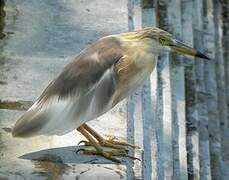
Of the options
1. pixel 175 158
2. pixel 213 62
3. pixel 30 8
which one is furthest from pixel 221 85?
pixel 30 8

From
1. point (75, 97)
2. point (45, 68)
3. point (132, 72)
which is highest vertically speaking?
point (45, 68)

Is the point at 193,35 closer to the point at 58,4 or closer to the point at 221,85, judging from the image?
the point at 221,85

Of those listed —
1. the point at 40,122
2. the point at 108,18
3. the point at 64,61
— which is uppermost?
the point at 108,18

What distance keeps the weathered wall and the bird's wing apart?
210 millimetres

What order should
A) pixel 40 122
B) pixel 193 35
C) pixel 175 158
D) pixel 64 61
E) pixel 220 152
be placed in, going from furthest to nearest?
pixel 193 35
pixel 220 152
pixel 175 158
pixel 64 61
pixel 40 122

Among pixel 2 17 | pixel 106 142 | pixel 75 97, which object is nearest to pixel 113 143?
pixel 106 142

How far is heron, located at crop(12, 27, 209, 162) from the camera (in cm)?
346

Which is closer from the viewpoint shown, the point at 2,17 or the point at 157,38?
the point at 157,38

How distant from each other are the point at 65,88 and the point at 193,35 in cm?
227

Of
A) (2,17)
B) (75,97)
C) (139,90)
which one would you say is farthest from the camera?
(2,17)

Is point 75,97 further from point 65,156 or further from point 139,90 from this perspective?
point 139,90

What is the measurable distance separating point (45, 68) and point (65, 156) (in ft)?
2.20

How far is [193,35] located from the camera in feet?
18.3

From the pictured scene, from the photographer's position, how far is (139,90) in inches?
167
